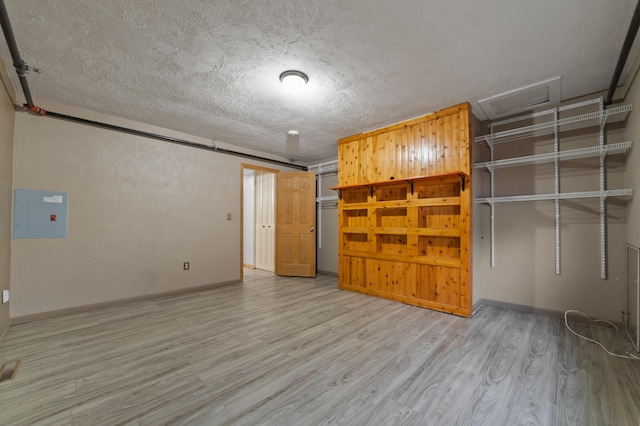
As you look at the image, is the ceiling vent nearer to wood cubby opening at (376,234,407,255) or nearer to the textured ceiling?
the textured ceiling

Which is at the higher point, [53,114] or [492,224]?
[53,114]

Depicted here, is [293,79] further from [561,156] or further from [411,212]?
[561,156]

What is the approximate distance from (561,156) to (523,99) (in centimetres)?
81

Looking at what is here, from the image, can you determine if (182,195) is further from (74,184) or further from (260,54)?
(260,54)

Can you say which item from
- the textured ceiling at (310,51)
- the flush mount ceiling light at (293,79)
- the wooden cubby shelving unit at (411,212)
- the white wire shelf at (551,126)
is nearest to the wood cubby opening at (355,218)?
the wooden cubby shelving unit at (411,212)

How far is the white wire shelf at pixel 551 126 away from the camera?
9.07 ft

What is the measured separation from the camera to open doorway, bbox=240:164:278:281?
20.1 ft

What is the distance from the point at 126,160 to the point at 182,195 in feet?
2.93

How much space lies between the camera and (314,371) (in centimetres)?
203

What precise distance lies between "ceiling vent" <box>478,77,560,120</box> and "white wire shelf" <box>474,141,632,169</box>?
25.5 inches

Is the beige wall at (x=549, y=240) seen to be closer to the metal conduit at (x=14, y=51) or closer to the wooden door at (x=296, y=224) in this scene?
the wooden door at (x=296, y=224)

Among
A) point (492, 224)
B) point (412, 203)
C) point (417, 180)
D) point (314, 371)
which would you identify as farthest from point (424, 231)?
point (314, 371)

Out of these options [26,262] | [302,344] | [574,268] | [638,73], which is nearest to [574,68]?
[638,73]

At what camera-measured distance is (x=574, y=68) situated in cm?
250
